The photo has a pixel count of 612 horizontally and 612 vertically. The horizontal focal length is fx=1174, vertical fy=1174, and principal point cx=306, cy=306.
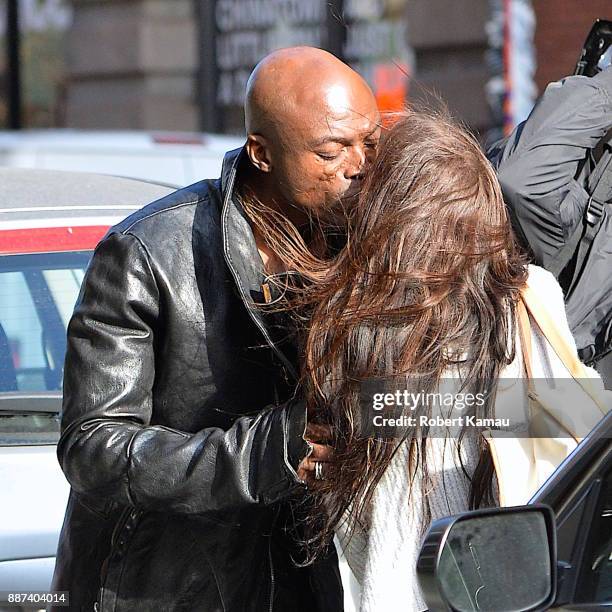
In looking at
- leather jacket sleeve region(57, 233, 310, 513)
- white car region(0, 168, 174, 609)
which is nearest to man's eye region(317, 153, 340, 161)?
leather jacket sleeve region(57, 233, 310, 513)

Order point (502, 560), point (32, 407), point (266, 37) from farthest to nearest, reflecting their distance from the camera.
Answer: point (266, 37) < point (32, 407) < point (502, 560)

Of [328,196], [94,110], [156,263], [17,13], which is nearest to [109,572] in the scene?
[156,263]

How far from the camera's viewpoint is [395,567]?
5.73ft

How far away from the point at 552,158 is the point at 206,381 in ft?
2.73

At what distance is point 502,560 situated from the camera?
147cm

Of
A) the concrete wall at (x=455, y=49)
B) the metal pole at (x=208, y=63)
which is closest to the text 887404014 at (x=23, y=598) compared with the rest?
the concrete wall at (x=455, y=49)

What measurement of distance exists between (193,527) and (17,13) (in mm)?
11344

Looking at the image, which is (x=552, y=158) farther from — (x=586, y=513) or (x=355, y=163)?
(x=586, y=513)

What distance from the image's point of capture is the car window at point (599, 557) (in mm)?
1525

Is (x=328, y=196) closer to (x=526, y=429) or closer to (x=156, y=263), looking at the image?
(x=156, y=263)

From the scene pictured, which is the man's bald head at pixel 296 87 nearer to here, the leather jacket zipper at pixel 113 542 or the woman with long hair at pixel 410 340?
the woman with long hair at pixel 410 340

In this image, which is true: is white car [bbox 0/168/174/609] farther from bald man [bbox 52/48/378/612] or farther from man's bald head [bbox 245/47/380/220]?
man's bald head [bbox 245/47/380/220]

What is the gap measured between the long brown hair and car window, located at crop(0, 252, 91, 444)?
1.35m

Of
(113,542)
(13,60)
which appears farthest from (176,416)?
(13,60)
